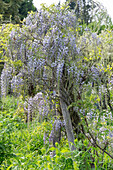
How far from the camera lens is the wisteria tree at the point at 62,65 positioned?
3539 mm

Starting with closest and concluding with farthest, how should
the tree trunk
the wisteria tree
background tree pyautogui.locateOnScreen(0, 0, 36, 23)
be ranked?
1. the wisteria tree
2. the tree trunk
3. background tree pyautogui.locateOnScreen(0, 0, 36, 23)

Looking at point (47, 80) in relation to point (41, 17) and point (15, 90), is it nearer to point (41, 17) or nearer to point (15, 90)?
point (15, 90)

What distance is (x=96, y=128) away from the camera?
151 inches

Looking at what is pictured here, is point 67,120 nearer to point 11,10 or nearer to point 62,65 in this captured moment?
point 62,65

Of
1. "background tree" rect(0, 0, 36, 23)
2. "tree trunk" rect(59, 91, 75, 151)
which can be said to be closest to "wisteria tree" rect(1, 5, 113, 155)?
"tree trunk" rect(59, 91, 75, 151)

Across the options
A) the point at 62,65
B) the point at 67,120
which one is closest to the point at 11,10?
the point at 62,65

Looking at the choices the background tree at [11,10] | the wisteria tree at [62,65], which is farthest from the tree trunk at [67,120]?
the background tree at [11,10]

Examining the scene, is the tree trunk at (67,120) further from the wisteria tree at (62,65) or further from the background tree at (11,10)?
the background tree at (11,10)

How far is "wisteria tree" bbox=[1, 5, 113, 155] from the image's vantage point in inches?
139

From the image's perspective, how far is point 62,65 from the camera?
3.42 meters

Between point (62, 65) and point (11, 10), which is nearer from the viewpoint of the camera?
point (62, 65)

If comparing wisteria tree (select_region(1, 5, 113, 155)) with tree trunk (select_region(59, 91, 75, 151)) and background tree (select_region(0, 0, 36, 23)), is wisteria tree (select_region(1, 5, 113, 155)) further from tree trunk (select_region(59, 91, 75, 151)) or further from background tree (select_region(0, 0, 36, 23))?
background tree (select_region(0, 0, 36, 23))

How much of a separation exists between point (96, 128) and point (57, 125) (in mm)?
708

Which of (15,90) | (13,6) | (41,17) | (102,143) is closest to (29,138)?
(15,90)
